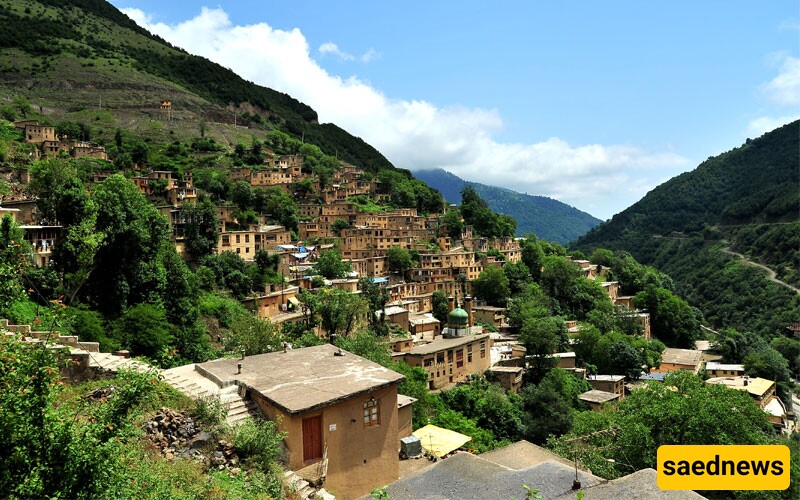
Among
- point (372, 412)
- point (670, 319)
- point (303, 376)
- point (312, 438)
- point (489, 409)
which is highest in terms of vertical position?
point (303, 376)

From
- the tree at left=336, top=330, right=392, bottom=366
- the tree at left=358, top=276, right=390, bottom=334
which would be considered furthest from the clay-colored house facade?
the tree at left=358, top=276, right=390, bottom=334

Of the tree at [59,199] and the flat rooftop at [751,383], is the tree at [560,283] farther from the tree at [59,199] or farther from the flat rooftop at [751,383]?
the tree at [59,199]

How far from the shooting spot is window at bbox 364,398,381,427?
11289 mm

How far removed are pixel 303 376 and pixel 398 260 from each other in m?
41.6

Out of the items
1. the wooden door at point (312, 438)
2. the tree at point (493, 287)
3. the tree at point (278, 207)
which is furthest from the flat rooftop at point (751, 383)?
the tree at point (278, 207)

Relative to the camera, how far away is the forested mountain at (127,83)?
263 feet

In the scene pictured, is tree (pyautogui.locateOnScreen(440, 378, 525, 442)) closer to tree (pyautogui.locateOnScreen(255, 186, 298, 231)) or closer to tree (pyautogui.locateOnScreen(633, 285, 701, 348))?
tree (pyautogui.locateOnScreen(255, 186, 298, 231))

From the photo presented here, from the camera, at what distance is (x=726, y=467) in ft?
26.2

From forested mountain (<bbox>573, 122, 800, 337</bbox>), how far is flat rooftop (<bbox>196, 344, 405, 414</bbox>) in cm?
6624

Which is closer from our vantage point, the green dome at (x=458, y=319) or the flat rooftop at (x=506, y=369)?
the flat rooftop at (x=506, y=369)

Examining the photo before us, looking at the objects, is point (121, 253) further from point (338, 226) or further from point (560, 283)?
point (560, 283)

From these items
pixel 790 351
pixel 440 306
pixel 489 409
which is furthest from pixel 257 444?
pixel 790 351

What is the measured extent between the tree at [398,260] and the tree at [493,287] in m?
7.34

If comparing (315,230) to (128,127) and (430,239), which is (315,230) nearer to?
(430,239)
